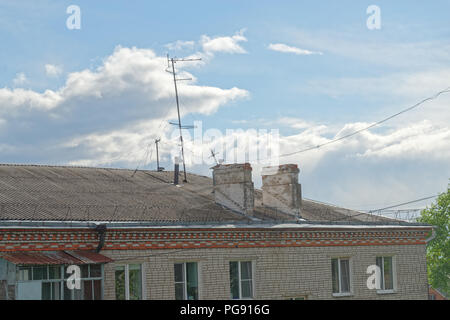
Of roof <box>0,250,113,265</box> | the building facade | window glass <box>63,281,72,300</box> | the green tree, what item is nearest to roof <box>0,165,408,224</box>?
the building facade

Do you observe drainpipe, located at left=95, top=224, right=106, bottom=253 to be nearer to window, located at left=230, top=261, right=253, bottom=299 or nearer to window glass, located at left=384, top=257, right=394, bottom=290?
window, located at left=230, top=261, right=253, bottom=299

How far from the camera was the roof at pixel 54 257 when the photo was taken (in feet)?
56.2

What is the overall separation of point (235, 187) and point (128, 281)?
21.1 feet

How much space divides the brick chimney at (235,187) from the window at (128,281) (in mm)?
5454

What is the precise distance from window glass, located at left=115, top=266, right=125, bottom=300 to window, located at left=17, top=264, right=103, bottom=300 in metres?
0.81

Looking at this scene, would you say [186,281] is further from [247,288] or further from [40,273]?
[40,273]

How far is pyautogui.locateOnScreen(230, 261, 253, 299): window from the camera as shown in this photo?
73.7 ft

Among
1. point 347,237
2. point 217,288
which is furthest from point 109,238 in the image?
point 347,237
